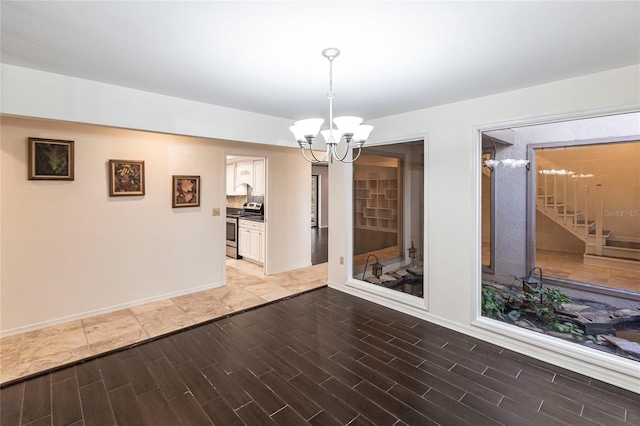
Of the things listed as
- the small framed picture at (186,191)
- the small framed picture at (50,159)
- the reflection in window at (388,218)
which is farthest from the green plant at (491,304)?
the small framed picture at (50,159)

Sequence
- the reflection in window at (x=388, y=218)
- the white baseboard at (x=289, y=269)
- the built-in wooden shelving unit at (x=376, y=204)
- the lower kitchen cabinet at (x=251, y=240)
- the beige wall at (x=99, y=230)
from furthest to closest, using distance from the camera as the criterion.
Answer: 1. the lower kitchen cabinet at (x=251, y=240)
2. the white baseboard at (x=289, y=269)
3. the built-in wooden shelving unit at (x=376, y=204)
4. the reflection in window at (x=388, y=218)
5. the beige wall at (x=99, y=230)

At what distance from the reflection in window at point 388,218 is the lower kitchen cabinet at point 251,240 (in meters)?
1.94

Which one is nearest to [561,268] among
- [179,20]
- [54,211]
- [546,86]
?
[546,86]

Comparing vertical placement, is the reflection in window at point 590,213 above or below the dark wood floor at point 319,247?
above

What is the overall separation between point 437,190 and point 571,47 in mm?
1689

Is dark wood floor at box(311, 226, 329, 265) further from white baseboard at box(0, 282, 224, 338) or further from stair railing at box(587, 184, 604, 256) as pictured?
stair railing at box(587, 184, 604, 256)

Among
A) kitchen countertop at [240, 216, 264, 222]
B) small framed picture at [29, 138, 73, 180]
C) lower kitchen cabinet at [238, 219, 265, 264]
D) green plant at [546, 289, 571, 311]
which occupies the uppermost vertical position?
small framed picture at [29, 138, 73, 180]

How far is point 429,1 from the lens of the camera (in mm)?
1491

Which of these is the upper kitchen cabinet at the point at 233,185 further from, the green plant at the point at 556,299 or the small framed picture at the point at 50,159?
the green plant at the point at 556,299

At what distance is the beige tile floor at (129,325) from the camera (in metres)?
2.68

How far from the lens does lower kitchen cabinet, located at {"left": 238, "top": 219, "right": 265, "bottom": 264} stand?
18.4ft

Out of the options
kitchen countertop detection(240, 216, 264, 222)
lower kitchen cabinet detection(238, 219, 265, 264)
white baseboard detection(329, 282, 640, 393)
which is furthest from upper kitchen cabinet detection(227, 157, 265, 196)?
white baseboard detection(329, 282, 640, 393)

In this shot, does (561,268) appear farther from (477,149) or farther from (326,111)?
(326,111)

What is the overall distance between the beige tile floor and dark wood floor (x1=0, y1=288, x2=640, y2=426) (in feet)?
0.77
